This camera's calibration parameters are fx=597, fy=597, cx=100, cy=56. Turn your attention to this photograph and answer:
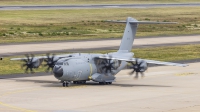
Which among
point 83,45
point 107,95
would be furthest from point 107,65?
point 83,45

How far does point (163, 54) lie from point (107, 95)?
33.0m

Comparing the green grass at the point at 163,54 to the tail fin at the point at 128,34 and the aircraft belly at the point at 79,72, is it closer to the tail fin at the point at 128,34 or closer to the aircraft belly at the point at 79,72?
the tail fin at the point at 128,34

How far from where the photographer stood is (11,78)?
5631 cm

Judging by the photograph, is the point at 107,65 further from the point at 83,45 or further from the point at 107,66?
the point at 83,45

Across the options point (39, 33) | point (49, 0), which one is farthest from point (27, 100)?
point (49, 0)

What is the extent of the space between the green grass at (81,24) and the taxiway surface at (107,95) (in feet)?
128

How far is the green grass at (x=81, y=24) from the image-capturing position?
9994 centimetres

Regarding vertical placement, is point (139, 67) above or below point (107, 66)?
above

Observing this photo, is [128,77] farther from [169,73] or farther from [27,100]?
[27,100]

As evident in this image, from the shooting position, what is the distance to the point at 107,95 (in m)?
46.6

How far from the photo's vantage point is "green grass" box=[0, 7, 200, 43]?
3935 inches

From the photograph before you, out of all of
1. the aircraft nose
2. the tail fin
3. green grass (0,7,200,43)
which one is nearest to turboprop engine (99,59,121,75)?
the tail fin

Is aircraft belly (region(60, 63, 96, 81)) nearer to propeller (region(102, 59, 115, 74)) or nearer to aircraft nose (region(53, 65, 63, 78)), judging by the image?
aircraft nose (region(53, 65, 63, 78))

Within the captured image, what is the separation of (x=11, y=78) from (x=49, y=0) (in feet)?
413
